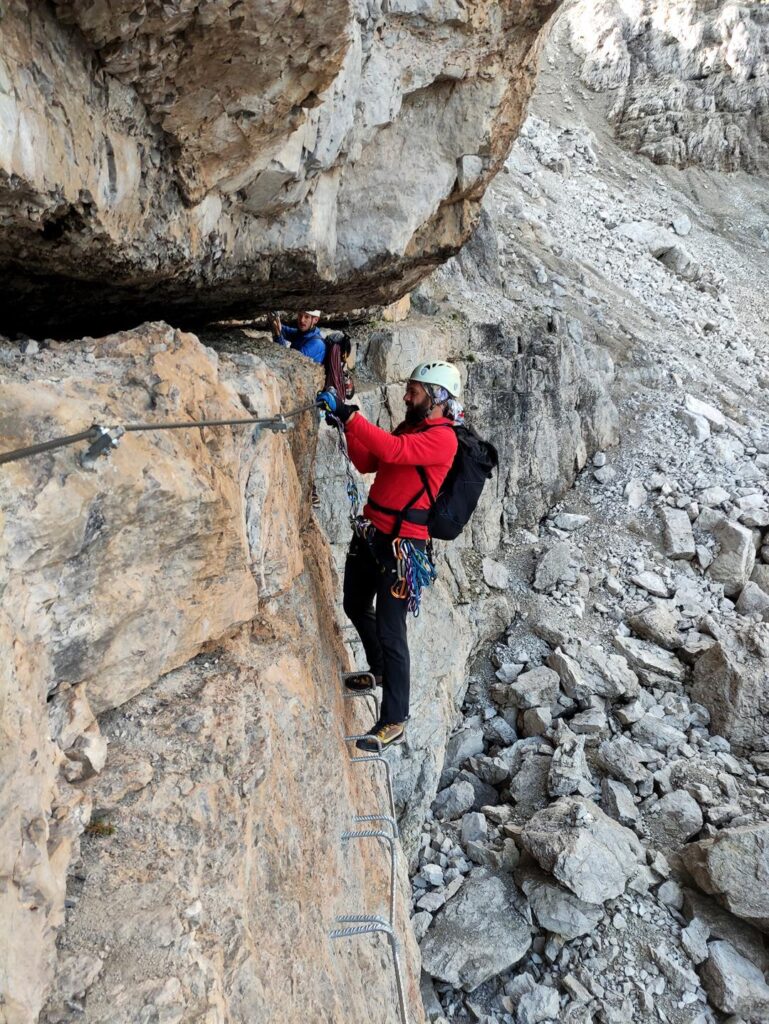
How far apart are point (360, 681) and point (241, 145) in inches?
157

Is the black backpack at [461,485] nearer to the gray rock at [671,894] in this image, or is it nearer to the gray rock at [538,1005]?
the gray rock at [538,1005]

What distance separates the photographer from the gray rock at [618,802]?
1107cm

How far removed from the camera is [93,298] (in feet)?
15.4

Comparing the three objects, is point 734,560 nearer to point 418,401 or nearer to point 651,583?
point 651,583

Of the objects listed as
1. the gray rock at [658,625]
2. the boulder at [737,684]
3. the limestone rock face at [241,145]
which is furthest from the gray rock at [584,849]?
the limestone rock face at [241,145]

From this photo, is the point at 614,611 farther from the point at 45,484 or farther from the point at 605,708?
the point at 45,484

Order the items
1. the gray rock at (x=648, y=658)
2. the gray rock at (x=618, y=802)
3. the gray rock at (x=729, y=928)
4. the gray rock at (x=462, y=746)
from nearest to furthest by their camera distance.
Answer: the gray rock at (x=729, y=928)
the gray rock at (x=618, y=802)
the gray rock at (x=462, y=746)
the gray rock at (x=648, y=658)

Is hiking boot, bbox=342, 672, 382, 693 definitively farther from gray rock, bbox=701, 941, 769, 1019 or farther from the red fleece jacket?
gray rock, bbox=701, 941, 769, 1019

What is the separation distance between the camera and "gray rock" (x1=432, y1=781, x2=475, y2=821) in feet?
38.3

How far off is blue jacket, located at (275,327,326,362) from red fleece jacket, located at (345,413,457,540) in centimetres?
170

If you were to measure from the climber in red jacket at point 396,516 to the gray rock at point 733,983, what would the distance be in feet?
21.9

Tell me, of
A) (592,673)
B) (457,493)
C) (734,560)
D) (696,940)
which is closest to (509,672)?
(592,673)

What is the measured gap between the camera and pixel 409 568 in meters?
5.30

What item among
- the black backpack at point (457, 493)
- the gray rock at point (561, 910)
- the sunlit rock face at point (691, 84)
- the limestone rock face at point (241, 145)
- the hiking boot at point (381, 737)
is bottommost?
the gray rock at point (561, 910)
